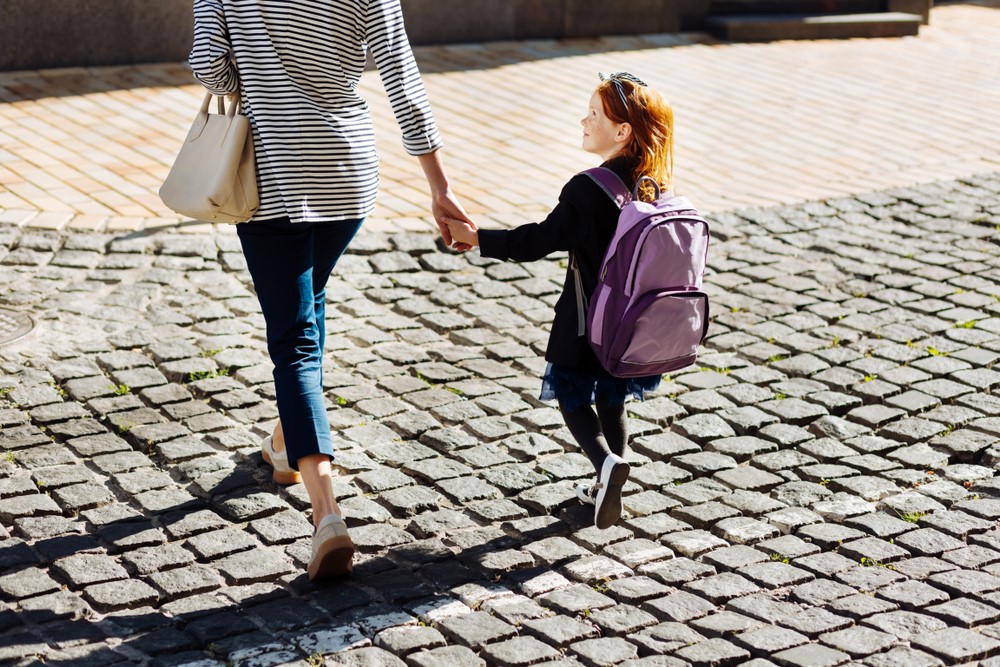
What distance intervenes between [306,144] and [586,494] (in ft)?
4.96

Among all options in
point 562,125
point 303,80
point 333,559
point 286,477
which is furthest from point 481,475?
point 562,125

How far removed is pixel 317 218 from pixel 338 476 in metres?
1.13

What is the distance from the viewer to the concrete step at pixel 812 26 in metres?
12.6

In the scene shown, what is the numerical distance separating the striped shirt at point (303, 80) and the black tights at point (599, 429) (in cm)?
101

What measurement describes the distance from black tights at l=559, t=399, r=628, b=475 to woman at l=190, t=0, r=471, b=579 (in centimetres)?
81

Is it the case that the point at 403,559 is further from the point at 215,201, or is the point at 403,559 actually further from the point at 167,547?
the point at 215,201

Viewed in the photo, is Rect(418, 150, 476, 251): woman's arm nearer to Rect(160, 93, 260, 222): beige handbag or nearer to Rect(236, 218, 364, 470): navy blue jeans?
Rect(236, 218, 364, 470): navy blue jeans

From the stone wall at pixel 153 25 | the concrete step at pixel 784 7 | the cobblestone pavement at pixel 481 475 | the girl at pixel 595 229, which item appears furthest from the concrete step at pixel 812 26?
the girl at pixel 595 229

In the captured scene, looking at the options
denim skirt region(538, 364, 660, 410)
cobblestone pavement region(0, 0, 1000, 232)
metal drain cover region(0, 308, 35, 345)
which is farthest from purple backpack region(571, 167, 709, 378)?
cobblestone pavement region(0, 0, 1000, 232)

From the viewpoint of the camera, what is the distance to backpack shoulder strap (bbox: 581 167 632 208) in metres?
4.11

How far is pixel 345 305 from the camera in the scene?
633cm

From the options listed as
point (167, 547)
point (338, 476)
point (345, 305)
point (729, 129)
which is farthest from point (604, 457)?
point (729, 129)

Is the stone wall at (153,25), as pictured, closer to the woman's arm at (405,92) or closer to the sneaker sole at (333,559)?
the woman's arm at (405,92)

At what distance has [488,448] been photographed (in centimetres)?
495
